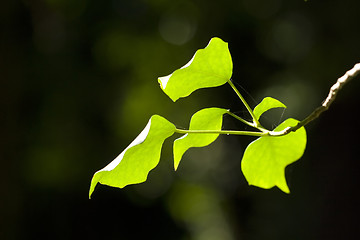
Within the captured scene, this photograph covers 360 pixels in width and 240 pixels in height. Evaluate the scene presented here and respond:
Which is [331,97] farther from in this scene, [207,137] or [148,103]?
[148,103]

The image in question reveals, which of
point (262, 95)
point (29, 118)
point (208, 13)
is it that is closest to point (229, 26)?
point (208, 13)

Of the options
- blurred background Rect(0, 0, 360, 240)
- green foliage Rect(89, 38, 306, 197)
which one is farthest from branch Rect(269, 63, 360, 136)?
blurred background Rect(0, 0, 360, 240)

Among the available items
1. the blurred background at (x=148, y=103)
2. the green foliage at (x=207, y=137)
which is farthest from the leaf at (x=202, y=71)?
the blurred background at (x=148, y=103)

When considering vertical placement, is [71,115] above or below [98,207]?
above

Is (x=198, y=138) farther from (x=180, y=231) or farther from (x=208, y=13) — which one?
(x=180, y=231)

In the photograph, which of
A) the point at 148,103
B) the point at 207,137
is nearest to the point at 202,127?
the point at 207,137

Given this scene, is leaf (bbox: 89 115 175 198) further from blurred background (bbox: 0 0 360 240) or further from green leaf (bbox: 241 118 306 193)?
blurred background (bbox: 0 0 360 240)

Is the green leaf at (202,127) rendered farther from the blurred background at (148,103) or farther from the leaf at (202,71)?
the blurred background at (148,103)
